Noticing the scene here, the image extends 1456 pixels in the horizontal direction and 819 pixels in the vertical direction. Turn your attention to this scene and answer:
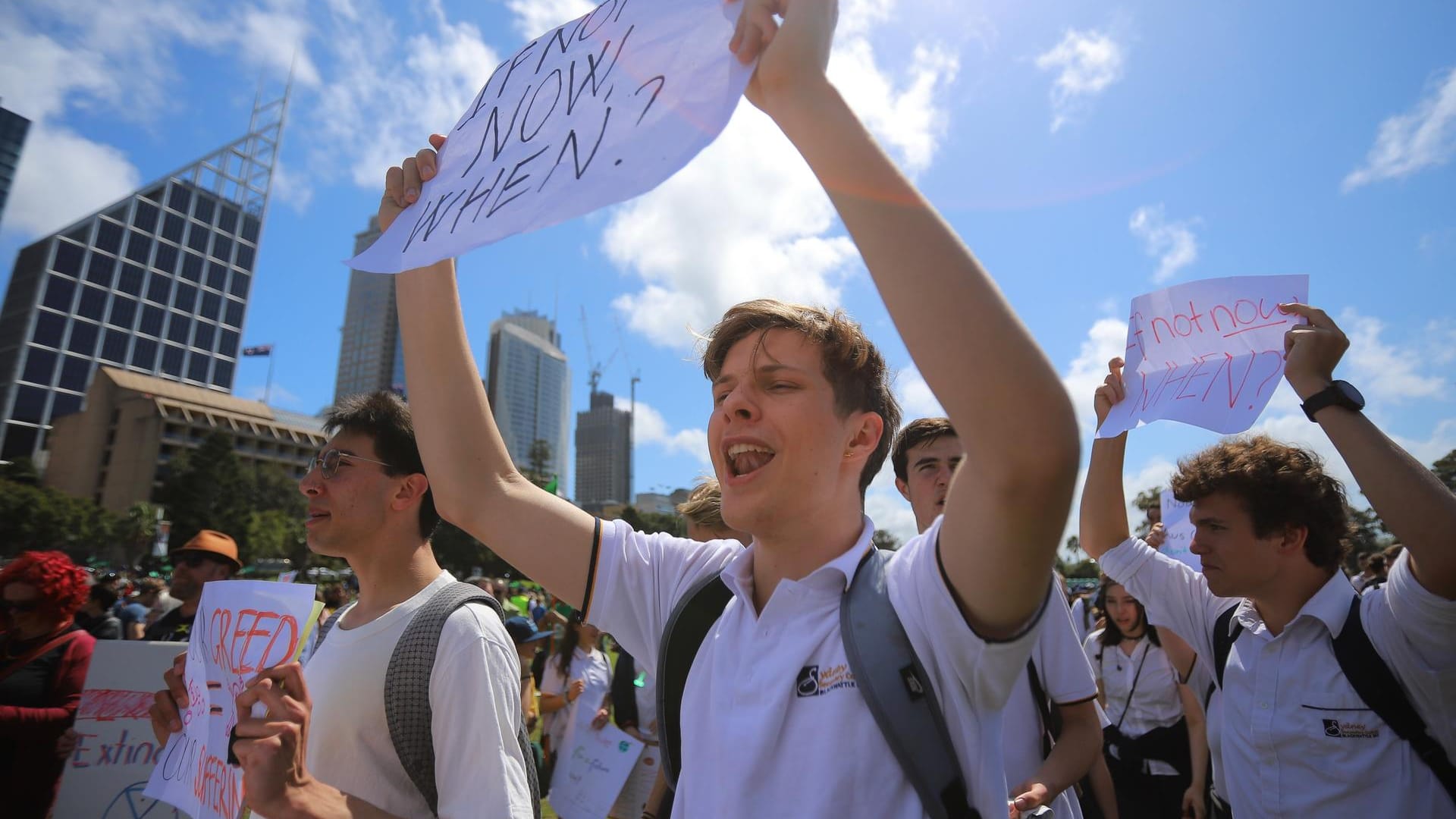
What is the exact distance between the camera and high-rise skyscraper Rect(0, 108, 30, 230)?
112000 mm

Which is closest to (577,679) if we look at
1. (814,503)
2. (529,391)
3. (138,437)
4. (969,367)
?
(814,503)

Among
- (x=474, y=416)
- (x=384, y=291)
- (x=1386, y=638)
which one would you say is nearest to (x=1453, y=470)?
(x=1386, y=638)

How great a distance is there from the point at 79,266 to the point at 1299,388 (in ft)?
493

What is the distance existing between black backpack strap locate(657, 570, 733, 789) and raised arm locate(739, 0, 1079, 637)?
644mm

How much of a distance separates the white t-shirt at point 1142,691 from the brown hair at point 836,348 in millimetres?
4227

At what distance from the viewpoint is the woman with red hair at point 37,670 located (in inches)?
163

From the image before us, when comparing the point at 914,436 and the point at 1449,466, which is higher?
the point at 1449,466

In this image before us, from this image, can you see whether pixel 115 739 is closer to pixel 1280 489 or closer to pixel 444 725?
pixel 444 725

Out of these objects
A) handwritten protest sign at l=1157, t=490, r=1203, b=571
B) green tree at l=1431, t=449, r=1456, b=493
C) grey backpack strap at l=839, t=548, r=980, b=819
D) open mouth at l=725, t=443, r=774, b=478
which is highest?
green tree at l=1431, t=449, r=1456, b=493

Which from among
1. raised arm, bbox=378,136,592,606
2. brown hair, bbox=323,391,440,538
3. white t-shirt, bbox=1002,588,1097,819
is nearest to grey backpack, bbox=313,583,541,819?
raised arm, bbox=378,136,592,606

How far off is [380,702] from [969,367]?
2.09m

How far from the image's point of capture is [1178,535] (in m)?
5.29

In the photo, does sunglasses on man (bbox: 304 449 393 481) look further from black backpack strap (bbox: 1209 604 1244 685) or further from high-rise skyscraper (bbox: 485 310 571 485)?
high-rise skyscraper (bbox: 485 310 571 485)

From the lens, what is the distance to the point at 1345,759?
2553 millimetres
